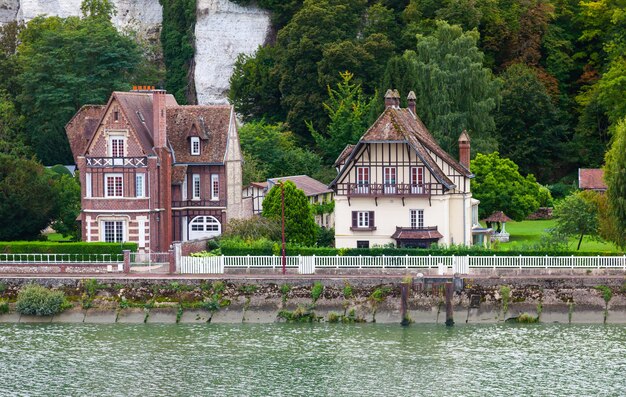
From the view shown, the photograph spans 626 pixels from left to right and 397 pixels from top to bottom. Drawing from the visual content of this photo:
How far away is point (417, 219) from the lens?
80000 millimetres

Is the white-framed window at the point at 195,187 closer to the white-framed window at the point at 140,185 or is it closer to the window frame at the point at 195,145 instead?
the window frame at the point at 195,145

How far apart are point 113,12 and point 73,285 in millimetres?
52261

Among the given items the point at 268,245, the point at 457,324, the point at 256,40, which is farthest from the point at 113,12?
the point at 457,324

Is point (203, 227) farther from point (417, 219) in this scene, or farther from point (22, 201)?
point (417, 219)

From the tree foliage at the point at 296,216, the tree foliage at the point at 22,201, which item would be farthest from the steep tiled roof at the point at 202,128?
the tree foliage at the point at 22,201

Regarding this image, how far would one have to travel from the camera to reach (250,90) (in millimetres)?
112438

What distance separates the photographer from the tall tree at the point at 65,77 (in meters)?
109

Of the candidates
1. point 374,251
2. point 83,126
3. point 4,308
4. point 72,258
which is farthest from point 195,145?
point 4,308

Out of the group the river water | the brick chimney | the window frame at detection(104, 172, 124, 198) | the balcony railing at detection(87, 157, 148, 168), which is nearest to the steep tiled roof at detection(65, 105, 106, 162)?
the balcony railing at detection(87, 157, 148, 168)

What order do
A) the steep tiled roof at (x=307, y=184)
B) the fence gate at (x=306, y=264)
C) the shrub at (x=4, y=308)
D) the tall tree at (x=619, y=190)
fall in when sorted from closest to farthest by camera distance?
the shrub at (x=4, y=308)
the fence gate at (x=306, y=264)
the tall tree at (x=619, y=190)
the steep tiled roof at (x=307, y=184)

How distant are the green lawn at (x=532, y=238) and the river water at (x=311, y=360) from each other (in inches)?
382

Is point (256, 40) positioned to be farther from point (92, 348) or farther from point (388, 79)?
point (92, 348)

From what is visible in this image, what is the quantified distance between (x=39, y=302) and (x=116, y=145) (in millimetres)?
12407

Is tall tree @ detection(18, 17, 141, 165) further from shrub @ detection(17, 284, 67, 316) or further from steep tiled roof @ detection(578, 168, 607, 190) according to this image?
shrub @ detection(17, 284, 67, 316)
